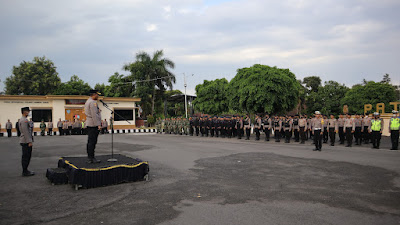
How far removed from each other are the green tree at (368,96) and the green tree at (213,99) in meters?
16.6

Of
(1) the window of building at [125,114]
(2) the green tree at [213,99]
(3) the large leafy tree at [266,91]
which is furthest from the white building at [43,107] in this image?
(2) the green tree at [213,99]

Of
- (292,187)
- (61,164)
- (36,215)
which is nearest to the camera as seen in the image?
(36,215)

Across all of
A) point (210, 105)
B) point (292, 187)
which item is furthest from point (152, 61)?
point (292, 187)

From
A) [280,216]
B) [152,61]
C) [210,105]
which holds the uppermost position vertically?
[152,61]

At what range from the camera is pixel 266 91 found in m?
19.8

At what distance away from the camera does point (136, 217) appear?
15.5ft

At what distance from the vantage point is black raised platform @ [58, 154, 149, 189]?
6529mm

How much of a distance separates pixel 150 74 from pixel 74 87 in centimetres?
1619

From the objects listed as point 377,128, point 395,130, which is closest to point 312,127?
point 377,128

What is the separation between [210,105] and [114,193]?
102 feet

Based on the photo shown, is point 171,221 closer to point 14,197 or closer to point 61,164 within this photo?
point 14,197

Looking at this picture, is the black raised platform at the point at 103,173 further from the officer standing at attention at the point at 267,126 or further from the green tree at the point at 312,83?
the green tree at the point at 312,83

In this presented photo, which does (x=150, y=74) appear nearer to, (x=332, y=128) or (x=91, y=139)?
(x=332, y=128)

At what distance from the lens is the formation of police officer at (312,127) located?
13.6m
